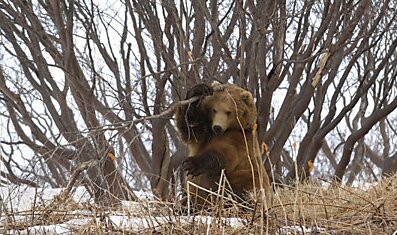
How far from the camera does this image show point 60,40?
8.10 m

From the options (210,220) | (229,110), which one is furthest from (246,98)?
(210,220)

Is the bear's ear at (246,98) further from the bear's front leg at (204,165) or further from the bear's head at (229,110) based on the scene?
the bear's front leg at (204,165)

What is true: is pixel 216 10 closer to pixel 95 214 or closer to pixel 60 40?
pixel 60 40

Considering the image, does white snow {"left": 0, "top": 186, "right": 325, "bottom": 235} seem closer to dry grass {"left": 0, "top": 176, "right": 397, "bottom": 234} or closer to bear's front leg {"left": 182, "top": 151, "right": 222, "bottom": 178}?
dry grass {"left": 0, "top": 176, "right": 397, "bottom": 234}

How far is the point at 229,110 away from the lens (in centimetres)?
525

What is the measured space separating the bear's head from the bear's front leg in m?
0.23

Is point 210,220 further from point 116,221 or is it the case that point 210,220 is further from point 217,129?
point 217,129

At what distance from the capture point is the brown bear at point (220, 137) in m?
5.09

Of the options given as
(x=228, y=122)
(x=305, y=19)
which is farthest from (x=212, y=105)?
(x=305, y=19)

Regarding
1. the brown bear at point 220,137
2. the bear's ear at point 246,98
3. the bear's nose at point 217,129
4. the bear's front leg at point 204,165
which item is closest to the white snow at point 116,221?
the bear's front leg at point 204,165

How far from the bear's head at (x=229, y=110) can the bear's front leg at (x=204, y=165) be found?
0.75ft

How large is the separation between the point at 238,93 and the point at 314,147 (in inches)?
179

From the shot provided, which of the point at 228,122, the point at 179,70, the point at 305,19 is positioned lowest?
the point at 228,122

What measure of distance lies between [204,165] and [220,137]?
331 mm
